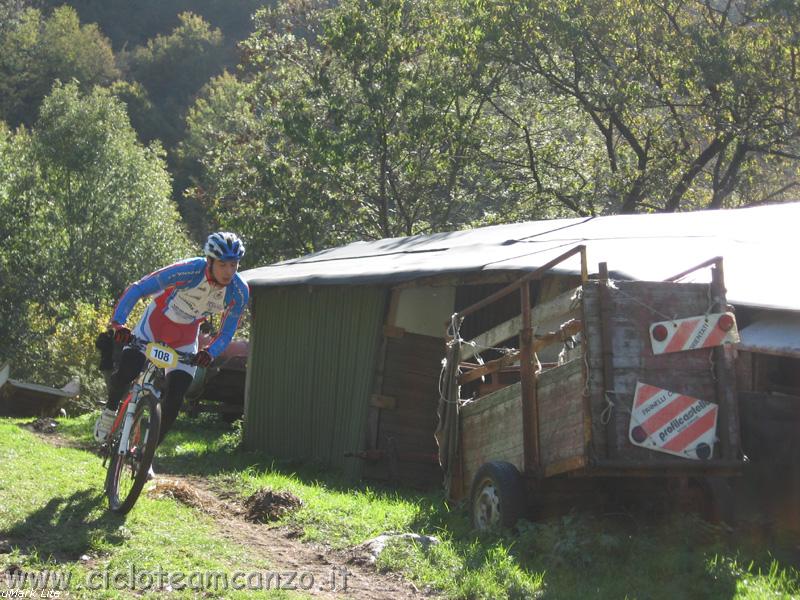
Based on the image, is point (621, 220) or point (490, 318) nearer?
point (621, 220)

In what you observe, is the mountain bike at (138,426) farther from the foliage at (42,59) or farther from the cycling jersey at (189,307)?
the foliage at (42,59)

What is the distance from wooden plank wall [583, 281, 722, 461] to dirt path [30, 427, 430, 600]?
1524 mm

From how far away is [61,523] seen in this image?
6508 millimetres

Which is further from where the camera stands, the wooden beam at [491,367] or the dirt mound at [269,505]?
the dirt mound at [269,505]

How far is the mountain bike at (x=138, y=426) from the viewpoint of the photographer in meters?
6.85

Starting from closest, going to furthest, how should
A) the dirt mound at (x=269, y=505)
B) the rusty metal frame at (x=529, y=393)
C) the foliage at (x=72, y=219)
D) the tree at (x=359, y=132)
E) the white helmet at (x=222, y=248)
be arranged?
the rusty metal frame at (x=529, y=393) < the white helmet at (x=222, y=248) < the dirt mound at (x=269, y=505) < the tree at (x=359, y=132) < the foliage at (x=72, y=219)

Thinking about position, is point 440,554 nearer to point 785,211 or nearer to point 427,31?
point 785,211

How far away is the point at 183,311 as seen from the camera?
7379mm

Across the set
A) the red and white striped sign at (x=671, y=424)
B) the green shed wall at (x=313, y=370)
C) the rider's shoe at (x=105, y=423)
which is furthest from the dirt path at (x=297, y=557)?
the green shed wall at (x=313, y=370)

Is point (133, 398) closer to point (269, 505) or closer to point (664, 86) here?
point (269, 505)

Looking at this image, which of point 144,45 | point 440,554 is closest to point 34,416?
point 440,554

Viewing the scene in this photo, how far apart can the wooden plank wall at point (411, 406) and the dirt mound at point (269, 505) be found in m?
3.44

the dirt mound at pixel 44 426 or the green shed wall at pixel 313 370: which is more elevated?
the green shed wall at pixel 313 370

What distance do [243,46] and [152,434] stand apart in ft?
64.1
